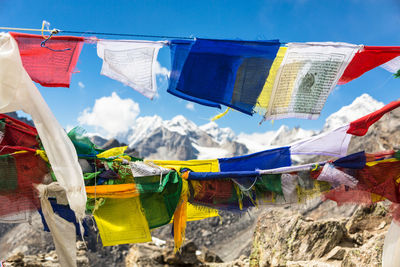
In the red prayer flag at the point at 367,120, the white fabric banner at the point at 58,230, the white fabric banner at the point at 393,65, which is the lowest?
the white fabric banner at the point at 58,230

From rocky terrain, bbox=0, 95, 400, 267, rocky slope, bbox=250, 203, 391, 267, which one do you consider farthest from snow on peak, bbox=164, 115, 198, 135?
rocky slope, bbox=250, 203, 391, 267

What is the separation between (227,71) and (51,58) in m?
1.59

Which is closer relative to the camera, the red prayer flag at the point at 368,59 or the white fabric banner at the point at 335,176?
the red prayer flag at the point at 368,59

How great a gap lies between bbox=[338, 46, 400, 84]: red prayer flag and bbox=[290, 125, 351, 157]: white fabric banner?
63 cm

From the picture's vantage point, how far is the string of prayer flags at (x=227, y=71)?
9.63 feet

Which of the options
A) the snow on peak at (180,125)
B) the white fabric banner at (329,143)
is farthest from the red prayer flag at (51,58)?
the snow on peak at (180,125)

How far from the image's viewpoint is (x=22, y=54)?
9.14ft

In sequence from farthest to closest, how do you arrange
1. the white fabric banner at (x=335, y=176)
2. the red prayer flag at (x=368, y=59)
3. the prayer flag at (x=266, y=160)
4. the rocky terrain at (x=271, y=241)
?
1. the rocky terrain at (x=271, y=241)
2. the prayer flag at (x=266, y=160)
3. the white fabric banner at (x=335, y=176)
4. the red prayer flag at (x=368, y=59)

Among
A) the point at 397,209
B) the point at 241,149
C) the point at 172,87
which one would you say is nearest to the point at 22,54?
the point at 172,87

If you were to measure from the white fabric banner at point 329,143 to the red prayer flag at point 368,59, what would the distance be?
24.7 inches

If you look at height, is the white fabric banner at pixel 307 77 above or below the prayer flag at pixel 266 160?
above

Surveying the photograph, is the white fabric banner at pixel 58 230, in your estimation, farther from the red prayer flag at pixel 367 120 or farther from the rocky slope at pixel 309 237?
the rocky slope at pixel 309 237

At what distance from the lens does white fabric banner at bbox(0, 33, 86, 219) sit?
8.36 feet

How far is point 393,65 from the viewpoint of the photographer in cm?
317
